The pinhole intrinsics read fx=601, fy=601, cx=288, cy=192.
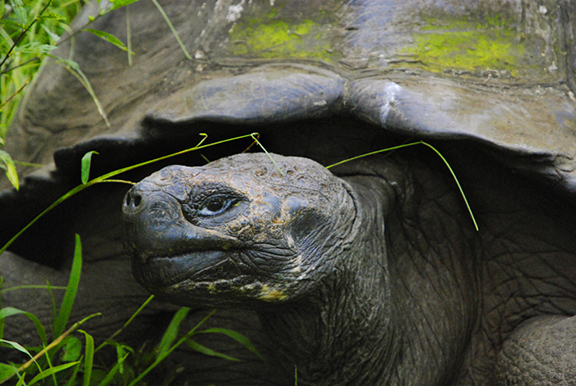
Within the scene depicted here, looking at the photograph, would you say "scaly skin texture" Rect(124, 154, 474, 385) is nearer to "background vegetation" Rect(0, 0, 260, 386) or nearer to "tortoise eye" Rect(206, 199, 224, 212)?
"tortoise eye" Rect(206, 199, 224, 212)

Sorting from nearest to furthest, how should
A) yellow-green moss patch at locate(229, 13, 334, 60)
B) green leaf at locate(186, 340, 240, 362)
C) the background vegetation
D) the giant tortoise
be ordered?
the giant tortoise → the background vegetation → yellow-green moss patch at locate(229, 13, 334, 60) → green leaf at locate(186, 340, 240, 362)

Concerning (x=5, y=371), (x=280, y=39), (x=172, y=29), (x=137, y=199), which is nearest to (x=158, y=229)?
(x=137, y=199)

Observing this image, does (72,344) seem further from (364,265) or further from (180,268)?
(364,265)

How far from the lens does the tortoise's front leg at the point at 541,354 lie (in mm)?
1805

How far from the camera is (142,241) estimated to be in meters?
1.42

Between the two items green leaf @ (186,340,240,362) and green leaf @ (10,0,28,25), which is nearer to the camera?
green leaf @ (10,0,28,25)

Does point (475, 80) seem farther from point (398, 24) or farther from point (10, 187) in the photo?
point (10, 187)

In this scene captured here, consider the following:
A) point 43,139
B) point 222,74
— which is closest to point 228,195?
point 222,74

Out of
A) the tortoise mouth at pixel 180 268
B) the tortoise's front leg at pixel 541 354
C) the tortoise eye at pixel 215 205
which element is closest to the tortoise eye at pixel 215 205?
the tortoise eye at pixel 215 205

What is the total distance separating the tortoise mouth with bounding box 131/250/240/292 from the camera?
1.45 metres

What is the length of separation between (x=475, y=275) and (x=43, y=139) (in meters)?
1.86

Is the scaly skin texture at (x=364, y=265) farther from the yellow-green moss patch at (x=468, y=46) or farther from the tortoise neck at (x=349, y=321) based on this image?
the yellow-green moss patch at (x=468, y=46)

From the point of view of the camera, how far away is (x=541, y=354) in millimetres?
1907

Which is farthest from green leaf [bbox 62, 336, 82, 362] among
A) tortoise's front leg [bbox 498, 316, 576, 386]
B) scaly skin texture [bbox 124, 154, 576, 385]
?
tortoise's front leg [bbox 498, 316, 576, 386]
